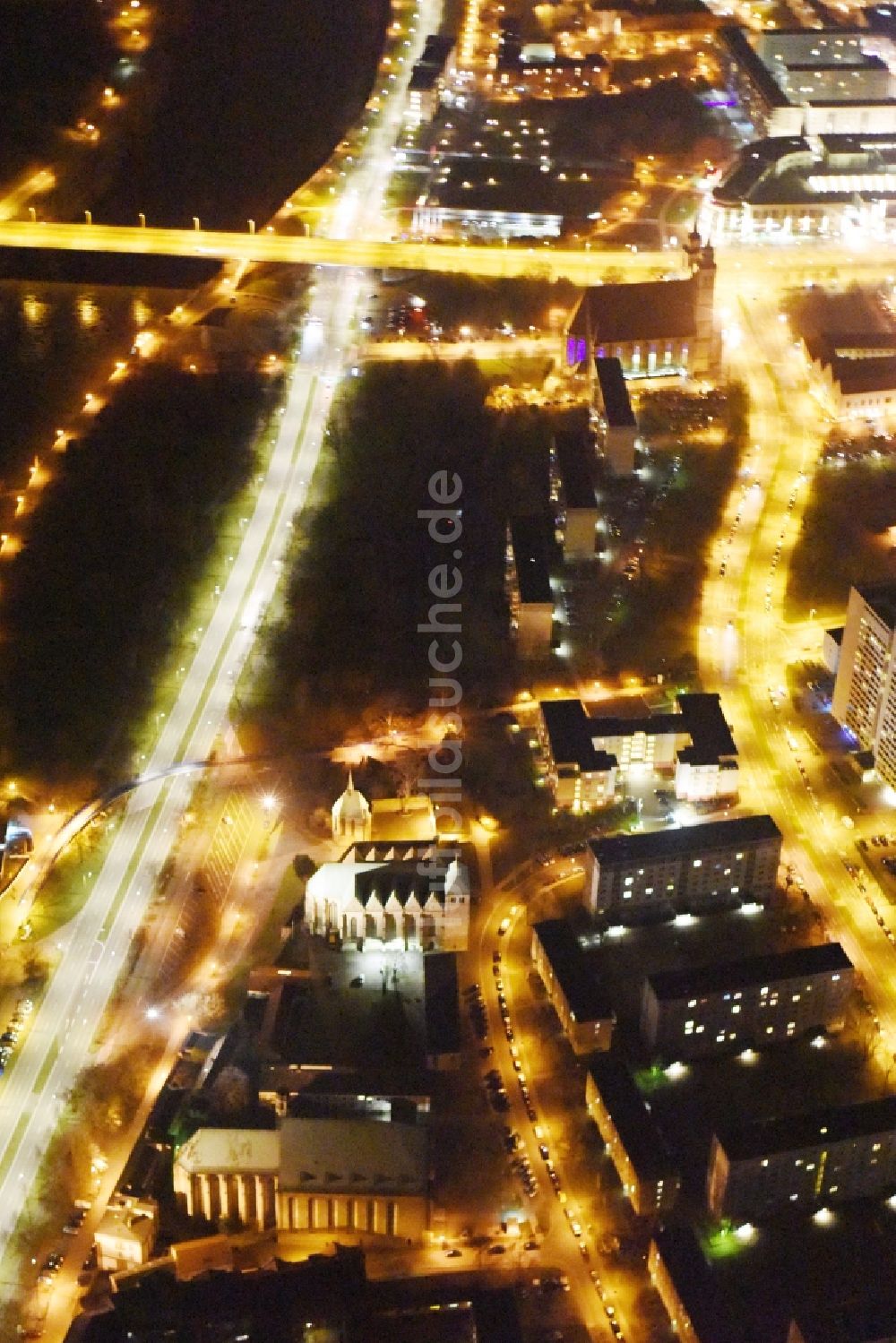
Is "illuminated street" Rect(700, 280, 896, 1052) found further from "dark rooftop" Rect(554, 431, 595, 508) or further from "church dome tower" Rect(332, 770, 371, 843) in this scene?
"church dome tower" Rect(332, 770, 371, 843)

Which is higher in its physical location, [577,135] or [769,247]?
[577,135]

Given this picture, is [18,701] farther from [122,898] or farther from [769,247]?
[769,247]

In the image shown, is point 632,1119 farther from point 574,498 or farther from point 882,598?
point 574,498

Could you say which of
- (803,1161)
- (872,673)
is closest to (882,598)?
(872,673)

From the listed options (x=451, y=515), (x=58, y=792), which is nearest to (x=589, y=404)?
(x=451, y=515)

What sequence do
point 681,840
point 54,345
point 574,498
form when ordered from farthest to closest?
1. point 54,345
2. point 574,498
3. point 681,840

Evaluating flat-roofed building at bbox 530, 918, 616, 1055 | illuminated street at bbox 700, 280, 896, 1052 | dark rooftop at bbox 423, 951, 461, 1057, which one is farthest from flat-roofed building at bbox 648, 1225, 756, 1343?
illuminated street at bbox 700, 280, 896, 1052
